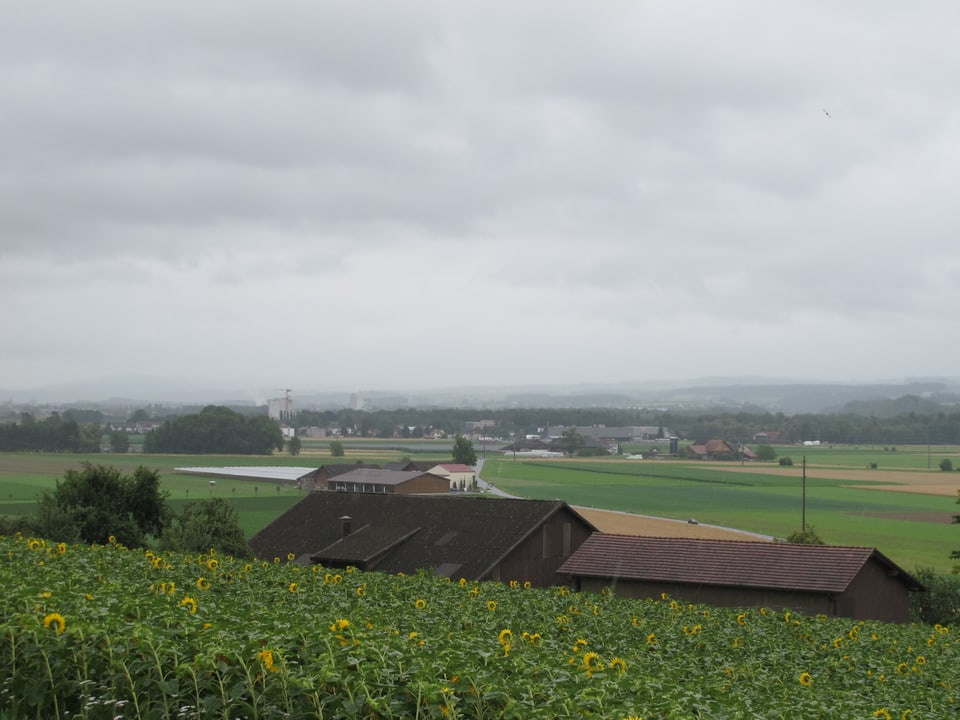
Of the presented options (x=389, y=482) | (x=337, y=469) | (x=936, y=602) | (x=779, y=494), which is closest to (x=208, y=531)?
(x=936, y=602)

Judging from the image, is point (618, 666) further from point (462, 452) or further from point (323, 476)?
point (462, 452)

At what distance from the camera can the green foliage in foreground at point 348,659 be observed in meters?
6.42

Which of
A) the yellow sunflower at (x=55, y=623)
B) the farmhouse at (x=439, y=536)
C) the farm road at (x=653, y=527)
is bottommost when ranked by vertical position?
the farm road at (x=653, y=527)

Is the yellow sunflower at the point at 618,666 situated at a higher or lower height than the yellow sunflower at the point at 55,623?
lower

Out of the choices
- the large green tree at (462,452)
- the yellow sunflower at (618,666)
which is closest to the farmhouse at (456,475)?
the large green tree at (462,452)

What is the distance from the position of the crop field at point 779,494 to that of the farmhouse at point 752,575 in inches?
858

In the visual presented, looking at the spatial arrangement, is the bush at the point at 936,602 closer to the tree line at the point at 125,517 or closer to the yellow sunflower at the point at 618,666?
the tree line at the point at 125,517

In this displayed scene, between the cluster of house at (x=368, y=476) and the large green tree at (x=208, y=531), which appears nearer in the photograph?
the large green tree at (x=208, y=531)

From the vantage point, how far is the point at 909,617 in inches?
1273

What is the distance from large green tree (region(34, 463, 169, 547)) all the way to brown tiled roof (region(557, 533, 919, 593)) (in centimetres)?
1261

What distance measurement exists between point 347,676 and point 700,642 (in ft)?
26.9

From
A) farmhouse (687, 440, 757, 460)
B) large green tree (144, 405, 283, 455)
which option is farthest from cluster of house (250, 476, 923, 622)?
farmhouse (687, 440, 757, 460)

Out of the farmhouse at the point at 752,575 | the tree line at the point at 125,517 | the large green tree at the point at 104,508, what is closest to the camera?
the farmhouse at the point at 752,575

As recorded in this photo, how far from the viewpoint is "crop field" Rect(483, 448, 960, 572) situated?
64.5 metres
